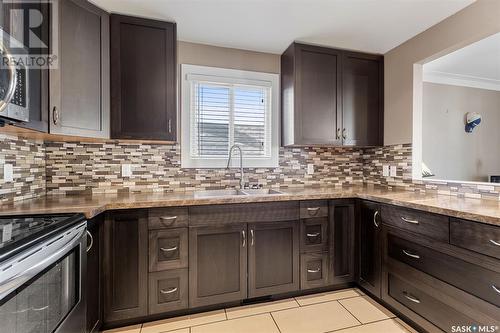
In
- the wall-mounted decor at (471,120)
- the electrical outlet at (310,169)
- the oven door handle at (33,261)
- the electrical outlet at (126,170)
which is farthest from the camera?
the wall-mounted decor at (471,120)

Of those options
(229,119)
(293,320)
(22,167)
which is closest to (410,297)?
(293,320)

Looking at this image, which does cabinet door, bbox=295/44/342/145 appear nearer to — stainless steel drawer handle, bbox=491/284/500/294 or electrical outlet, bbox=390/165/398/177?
electrical outlet, bbox=390/165/398/177

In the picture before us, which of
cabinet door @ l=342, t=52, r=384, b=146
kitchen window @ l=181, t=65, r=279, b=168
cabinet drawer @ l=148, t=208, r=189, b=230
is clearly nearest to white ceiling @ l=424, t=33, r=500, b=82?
cabinet door @ l=342, t=52, r=384, b=146

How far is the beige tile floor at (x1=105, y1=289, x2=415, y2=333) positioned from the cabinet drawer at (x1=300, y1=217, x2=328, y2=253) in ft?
1.42

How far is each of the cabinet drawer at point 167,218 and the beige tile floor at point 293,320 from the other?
707mm

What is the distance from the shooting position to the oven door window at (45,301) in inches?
33.1

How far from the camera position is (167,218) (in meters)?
1.77

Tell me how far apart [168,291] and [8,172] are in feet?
4.35

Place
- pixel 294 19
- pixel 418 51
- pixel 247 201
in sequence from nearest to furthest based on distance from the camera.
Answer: pixel 247 201, pixel 294 19, pixel 418 51

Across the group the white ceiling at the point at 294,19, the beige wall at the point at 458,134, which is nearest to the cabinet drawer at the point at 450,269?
the white ceiling at the point at 294,19

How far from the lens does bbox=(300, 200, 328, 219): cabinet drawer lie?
2.07 m

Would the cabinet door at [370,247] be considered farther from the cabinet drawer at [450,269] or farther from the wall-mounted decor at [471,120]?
the wall-mounted decor at [471,120]

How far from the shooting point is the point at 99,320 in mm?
1632

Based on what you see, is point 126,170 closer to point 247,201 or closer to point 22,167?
point 22,167
